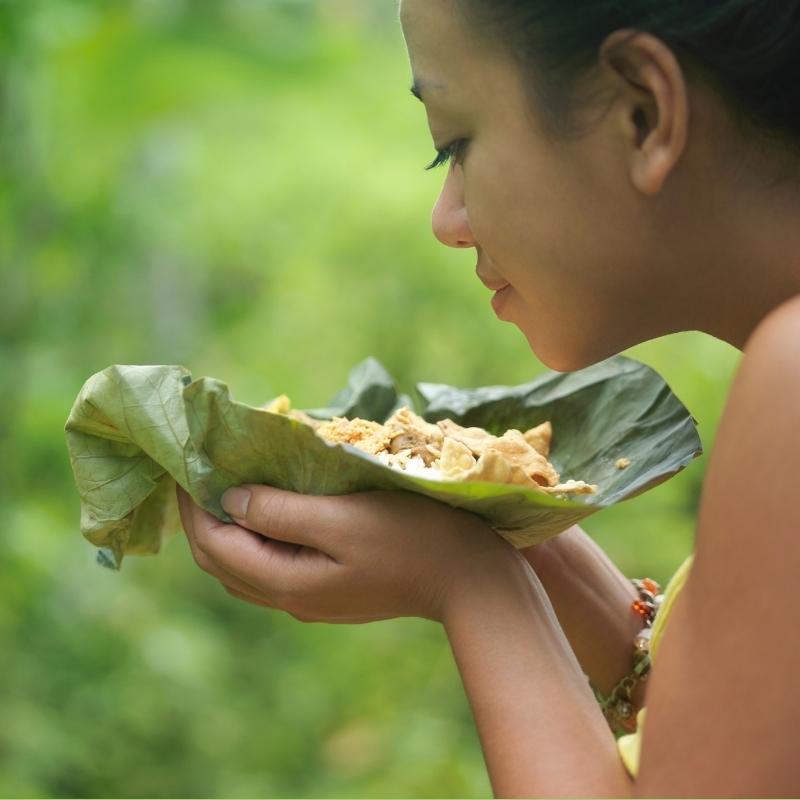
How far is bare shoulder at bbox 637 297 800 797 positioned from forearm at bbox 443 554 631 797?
97mm

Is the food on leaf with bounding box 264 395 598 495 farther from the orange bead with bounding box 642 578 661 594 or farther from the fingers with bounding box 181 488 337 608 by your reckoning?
the orange bead with bounding box 642 578 661 594

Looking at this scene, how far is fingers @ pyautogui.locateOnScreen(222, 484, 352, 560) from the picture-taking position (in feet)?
3.50

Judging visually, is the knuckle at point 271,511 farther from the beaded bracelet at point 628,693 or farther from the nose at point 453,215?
the beaded bracelet at point 628,693

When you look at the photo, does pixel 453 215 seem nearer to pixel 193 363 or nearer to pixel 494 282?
pixel 494 282

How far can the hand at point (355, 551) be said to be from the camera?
3.47ft

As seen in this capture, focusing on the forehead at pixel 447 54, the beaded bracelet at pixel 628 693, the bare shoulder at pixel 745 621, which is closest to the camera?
the bare shoulder at pixel 745 621

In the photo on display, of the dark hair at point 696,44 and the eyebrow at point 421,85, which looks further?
the eyebrow at point 421,85

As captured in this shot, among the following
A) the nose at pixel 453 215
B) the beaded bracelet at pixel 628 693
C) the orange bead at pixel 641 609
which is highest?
the nose at pixel 453 215

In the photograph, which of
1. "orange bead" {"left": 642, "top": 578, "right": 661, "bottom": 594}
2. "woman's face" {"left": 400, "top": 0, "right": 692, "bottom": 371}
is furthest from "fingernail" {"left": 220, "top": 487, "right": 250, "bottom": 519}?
"orange bead" {"left": 642, "top": 578, "right": 661, "bottom": 594}

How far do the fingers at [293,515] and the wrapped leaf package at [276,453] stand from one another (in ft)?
0.06

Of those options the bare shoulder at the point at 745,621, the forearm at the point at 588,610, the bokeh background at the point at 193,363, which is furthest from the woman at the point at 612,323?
the bokeh background at the point at 193,363

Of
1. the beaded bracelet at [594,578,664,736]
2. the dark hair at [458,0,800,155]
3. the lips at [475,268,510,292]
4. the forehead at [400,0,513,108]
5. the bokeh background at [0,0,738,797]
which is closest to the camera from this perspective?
the dark hair at [458,0,800,155]

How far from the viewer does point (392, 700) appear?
11.6 ft

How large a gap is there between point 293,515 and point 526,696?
0.27 m
